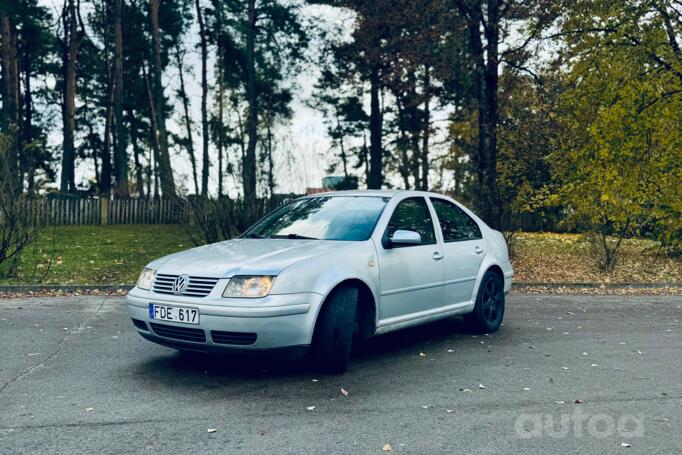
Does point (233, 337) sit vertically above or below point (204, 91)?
below

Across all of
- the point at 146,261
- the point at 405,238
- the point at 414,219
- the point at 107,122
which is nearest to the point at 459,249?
the point at 414,219

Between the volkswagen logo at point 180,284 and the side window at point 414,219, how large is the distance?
2.00m

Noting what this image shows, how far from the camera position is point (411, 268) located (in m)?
6.71

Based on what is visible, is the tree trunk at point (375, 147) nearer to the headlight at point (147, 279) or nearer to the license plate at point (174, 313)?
the headlight at point (147, 279)

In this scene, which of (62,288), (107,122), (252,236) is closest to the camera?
(252,236)

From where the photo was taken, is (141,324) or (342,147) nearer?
(141,324)

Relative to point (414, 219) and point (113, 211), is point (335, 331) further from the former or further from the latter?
point (113, 211)

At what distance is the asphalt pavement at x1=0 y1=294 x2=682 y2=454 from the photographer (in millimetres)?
4320

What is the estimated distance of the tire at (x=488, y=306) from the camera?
26.0 feet

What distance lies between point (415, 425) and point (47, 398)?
8.98ft

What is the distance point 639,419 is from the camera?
4828 mm

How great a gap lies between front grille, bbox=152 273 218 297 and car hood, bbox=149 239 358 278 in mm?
42

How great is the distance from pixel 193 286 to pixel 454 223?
3.28 m

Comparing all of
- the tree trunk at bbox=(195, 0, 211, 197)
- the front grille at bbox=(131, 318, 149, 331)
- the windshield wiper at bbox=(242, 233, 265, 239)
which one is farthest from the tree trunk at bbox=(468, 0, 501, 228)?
the tree trunk at bbox=(195, 0, 211, 197)
